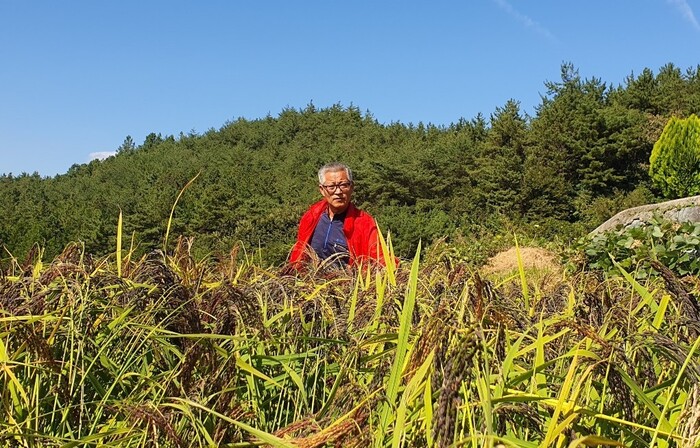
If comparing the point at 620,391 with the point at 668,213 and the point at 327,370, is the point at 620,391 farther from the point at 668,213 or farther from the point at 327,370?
the point at 668,213

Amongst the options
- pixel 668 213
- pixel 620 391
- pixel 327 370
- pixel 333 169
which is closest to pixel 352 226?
pixel 333 169

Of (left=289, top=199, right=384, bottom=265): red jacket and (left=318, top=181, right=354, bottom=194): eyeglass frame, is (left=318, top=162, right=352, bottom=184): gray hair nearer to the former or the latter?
(left=318, top=181, right=354, bottom=194): eyeglass frame

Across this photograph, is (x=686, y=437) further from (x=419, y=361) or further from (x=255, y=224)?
(x=255, y=224)

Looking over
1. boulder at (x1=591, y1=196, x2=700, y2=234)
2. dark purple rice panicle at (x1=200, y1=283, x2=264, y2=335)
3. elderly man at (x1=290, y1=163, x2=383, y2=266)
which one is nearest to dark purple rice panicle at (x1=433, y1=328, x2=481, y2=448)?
dark purple rice panicle at (x1=200, y1=283, x2=264, y2=335)

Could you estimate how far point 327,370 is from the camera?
1.13 meters

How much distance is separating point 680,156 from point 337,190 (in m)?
21.5

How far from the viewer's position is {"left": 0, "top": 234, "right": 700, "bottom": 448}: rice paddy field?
80 cm

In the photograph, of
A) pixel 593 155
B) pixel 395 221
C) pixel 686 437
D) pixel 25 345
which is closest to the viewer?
pixel 686 437

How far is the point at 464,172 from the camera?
28.5 metres

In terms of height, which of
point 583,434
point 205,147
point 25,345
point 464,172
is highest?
point 205,147

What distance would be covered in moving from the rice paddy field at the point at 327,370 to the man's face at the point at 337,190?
109 inches

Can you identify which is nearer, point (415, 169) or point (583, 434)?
point (583, 434)

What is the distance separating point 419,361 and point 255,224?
90.0ft

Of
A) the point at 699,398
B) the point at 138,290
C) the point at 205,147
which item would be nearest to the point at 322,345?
the point at 138,290
